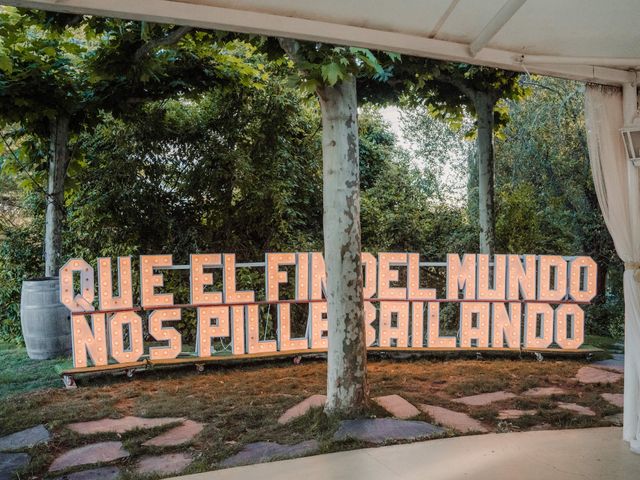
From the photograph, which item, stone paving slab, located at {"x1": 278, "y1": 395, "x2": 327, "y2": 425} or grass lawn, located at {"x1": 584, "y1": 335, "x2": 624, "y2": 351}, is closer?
stone paving slab, located at {"x1": 278, "y1": 395, "x2": 327, "y2": 425}

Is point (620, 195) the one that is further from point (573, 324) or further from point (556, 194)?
point (556, 194)

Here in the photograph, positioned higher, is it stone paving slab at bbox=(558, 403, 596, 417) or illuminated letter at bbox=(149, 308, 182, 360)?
illuminated letter at bbox=(149, 308, 182, 360)

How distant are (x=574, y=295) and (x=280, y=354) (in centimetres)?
344

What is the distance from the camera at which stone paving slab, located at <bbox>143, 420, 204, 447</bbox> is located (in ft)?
12.9

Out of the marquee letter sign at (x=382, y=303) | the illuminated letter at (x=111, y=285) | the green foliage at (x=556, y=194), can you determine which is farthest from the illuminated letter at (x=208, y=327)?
the green foliage at (x=556, y=194)

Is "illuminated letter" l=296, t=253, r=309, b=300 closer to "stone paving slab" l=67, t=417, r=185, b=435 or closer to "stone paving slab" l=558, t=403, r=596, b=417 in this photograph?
"stone paving slab" l=67, t=417, r=185, b=435

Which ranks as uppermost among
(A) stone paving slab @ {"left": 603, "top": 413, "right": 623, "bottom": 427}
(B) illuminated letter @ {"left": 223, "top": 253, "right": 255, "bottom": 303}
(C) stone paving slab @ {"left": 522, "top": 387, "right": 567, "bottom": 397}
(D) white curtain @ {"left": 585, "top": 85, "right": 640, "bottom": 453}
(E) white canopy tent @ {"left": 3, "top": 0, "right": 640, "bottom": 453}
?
(E) white canopy tent @ {"left": 3, "top": 0, "right": 640, "bottom": 453}

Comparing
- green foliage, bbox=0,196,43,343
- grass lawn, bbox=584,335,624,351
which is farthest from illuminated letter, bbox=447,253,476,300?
green foliage, bbox=0,196,43,343

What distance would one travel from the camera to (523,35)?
3100 mm

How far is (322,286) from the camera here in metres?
6.38

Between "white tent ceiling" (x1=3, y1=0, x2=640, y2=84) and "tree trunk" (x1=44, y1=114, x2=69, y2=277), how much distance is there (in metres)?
4.91

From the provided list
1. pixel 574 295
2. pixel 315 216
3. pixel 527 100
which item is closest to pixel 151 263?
pixel 315 216

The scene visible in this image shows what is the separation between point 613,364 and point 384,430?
137 inches

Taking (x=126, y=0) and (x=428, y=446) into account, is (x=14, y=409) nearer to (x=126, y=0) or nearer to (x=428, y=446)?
(x=428, y=446)
